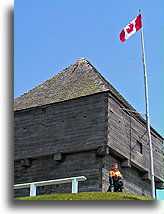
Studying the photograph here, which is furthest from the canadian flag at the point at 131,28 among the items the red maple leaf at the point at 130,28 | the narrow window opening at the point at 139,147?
the narrow window opening at the point at 139,147

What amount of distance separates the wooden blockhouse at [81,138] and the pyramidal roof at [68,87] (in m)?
0.05

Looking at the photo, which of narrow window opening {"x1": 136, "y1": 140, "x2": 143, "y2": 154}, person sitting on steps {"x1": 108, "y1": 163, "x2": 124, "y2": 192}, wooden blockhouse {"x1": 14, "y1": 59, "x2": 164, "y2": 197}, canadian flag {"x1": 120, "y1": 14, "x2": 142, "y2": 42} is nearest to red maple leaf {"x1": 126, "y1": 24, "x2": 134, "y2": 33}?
canadian flag {"x1": 120, "y1": 14, "x2": 142, "y2": 42}

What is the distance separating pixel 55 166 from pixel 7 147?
13.5m

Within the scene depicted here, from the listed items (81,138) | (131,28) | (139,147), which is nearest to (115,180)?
(81,138)

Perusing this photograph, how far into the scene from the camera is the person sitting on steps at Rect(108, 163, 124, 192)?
1633cm

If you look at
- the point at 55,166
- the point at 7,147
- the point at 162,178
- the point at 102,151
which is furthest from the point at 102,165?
the point at 7,147

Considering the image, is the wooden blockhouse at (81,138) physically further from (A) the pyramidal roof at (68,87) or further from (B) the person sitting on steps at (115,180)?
(B) the person sitting on steps at (115,180)

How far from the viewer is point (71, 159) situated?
21.7 metres

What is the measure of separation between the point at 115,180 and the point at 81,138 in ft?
16.8

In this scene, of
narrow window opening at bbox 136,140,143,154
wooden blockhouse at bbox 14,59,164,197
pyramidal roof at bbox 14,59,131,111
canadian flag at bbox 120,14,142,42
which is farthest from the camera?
narrow window opening at bbox 136,140,143,154

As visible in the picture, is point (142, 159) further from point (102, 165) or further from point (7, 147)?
point (7, 147)

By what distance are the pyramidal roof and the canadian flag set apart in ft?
10.3

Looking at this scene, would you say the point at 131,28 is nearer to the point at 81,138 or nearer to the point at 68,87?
the point at 81,138

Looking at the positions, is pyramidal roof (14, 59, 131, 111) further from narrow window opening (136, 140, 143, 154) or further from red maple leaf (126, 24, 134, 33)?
red maple leaf (126, 24, 134, 33)
